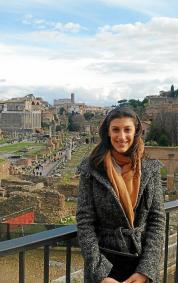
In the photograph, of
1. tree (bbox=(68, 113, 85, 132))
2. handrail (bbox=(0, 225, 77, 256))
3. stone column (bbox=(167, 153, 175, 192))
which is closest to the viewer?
handrail (bbox=(0, 225, 77, 256))

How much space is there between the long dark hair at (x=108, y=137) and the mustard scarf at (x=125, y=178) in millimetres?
27

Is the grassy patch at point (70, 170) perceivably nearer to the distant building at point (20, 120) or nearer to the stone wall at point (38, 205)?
the stone wall at point (38, 205)

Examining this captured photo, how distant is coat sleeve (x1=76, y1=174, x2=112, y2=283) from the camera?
7.40 ft

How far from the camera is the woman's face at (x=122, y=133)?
2469mm

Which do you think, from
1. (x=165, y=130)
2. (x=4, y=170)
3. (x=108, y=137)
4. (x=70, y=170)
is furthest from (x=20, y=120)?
Result: (x=108, y=137)

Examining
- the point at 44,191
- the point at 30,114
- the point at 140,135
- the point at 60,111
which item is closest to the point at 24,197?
the point at 44,191

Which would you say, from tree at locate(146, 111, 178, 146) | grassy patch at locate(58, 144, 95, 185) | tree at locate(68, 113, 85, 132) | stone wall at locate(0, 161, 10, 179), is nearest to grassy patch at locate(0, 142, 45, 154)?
grassy patch at locate(58, 144, 95, 185)

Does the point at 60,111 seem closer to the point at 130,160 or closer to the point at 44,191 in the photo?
the point at 44,191

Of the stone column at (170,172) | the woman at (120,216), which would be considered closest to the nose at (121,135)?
the woman at (120,216)

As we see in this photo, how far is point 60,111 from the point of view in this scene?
169 metres

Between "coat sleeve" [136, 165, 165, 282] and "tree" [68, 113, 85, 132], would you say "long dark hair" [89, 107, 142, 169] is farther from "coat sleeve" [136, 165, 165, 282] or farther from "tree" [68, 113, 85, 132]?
"tree" [68, 113, 85, 132]

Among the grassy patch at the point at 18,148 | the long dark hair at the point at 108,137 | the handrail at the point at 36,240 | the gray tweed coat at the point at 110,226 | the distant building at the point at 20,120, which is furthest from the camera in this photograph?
the distant building at the point at 20,120

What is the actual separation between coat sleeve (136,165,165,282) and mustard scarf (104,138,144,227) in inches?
5.5

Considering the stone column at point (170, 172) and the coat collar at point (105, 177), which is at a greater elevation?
the coat collar at point (105, 177)
